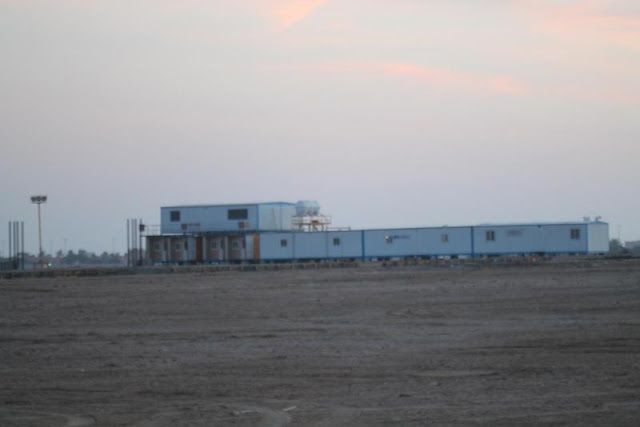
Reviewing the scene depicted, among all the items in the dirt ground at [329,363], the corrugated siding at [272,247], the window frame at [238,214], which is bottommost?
the dirt ground at [329,363]

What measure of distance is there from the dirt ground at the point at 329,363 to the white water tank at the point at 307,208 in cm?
6963

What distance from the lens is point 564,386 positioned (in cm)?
1242

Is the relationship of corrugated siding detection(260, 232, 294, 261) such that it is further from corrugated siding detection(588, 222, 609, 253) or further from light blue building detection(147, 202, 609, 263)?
corrugated siding detection(588, 222, 609, 253)

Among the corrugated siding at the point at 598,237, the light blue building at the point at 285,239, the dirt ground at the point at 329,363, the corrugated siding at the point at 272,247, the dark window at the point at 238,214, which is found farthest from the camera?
the dark window at the point at 238,214

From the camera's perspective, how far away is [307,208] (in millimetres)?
100062

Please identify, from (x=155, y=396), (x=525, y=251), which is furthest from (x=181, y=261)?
(x=155, y=396)

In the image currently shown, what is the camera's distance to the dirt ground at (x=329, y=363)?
36.0 feet

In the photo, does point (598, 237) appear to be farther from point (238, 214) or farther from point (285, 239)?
point (238, 214)

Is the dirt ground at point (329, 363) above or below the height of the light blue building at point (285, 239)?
below

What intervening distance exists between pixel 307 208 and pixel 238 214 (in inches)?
324

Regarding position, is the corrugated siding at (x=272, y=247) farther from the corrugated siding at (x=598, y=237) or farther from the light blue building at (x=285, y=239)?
the corrugated siding at (x=598, y=237)

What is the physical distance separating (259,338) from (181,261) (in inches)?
3063

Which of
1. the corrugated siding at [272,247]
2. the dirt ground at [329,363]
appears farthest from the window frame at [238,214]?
the dirt ground at [329,363]

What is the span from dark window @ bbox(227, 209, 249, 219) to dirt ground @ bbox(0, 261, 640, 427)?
6434 centimetres
